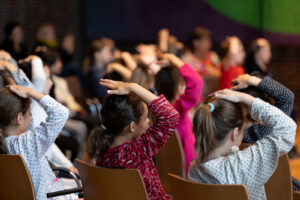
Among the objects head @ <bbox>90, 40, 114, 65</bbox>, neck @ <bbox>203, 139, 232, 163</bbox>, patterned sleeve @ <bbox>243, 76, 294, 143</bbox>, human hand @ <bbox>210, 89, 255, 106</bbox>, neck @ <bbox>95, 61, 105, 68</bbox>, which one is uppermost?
human hand @ <bbox>210, 89, 255, 106</bbox>

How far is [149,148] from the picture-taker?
8.46ft

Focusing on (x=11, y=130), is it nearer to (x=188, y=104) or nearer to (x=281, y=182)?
(x=281, y=182)

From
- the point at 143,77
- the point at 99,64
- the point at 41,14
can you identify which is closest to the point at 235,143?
the point at 143,77

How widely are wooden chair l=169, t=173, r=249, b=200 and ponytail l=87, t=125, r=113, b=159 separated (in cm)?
61

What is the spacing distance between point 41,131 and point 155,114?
2.07ft

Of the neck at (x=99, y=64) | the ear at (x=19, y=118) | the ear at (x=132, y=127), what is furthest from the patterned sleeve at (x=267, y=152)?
the neck at (x=99, y=64)

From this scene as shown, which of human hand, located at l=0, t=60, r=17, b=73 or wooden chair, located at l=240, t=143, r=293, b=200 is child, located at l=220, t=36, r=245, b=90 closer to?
human hand, located at l=0, t=60, r=17, b=73

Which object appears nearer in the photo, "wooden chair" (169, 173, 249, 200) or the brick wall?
"wooden chair" (169, 173, 249, 200)

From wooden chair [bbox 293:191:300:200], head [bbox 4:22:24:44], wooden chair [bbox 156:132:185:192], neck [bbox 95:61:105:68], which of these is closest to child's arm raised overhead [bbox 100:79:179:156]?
wooden chair [bbox 293:191:300:200]

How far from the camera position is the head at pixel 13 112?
283 centimetres

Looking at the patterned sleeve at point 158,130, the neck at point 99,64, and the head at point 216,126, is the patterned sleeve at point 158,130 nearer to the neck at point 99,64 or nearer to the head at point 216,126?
the head at point 216,126

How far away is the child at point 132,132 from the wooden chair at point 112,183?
10.5 inches

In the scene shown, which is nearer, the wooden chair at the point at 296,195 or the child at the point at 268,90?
the wooden chair at the point at 296,195

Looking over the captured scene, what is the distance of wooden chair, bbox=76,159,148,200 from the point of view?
2.15m
